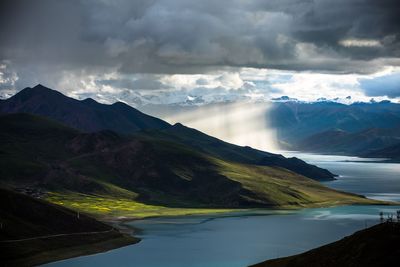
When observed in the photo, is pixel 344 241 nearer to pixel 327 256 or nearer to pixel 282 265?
pixel 327 256

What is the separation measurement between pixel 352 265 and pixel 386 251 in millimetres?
8276

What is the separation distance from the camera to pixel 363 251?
14300 cm

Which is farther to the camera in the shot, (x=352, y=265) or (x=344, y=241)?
(x=344, y=241)

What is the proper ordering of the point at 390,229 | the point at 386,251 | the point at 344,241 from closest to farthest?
the point at 386,251 → the point at 390,229 → the point at 344,241

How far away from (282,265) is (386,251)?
3529 cm

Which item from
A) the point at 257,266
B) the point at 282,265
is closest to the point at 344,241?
the point at 282,265

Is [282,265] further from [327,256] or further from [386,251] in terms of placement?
[386,251]

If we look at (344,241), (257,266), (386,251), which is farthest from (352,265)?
(257,266)

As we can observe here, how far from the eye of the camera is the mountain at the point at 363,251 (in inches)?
5354

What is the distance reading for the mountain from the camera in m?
136

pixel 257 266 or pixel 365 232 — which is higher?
pixel 365 232

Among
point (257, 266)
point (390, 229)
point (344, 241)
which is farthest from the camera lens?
point (257, 266)

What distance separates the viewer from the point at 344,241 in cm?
15775

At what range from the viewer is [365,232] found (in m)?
152
